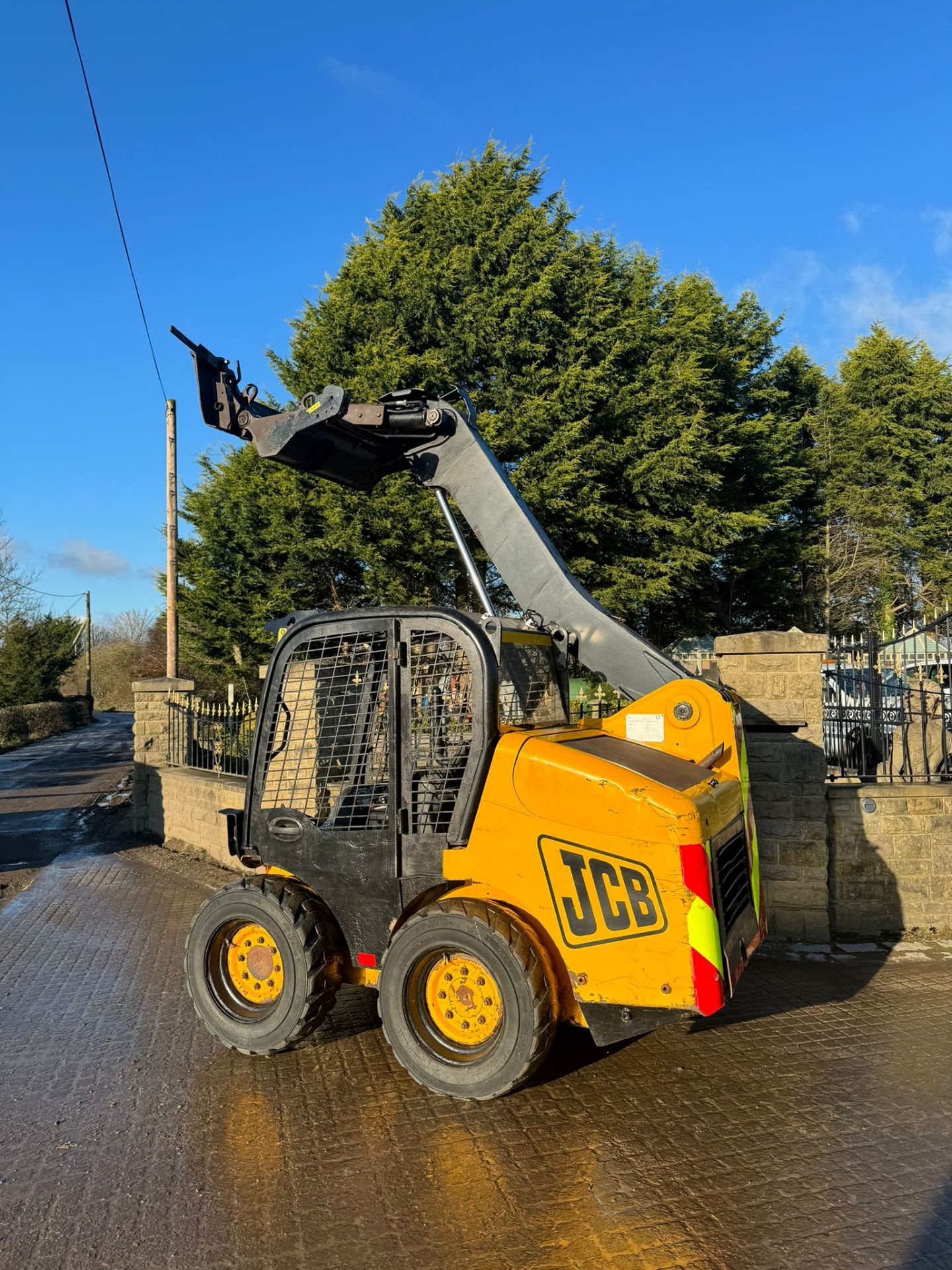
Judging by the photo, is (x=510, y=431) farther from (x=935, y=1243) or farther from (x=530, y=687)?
(x=935, y=1243)

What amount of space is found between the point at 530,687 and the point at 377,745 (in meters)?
0.95

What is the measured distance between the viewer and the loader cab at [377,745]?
Answer: 441 cm

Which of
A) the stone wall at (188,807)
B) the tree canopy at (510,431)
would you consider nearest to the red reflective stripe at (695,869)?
the stone wall at (188,807)

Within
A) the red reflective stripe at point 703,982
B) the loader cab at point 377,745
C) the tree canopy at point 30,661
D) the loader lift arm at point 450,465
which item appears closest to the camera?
the red reflective stripe at point 703,982

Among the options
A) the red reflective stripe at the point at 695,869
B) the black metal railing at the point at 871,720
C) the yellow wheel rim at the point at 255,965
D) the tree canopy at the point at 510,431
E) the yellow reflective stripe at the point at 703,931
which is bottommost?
the yellow wheel rim at the point at 255,965

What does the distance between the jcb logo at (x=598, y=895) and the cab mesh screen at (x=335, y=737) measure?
3.20 ft

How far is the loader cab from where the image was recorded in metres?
4.41

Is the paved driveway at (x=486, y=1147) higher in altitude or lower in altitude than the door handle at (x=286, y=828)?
lower

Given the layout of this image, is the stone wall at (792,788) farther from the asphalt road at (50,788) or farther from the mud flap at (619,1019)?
the asphalt road at (50,788)

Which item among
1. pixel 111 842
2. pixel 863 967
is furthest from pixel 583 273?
pixel 863 967

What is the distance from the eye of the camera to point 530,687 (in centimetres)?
504

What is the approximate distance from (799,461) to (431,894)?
25.6m

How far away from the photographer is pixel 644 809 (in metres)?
3.87

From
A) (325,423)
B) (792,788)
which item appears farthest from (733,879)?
(325,423)
